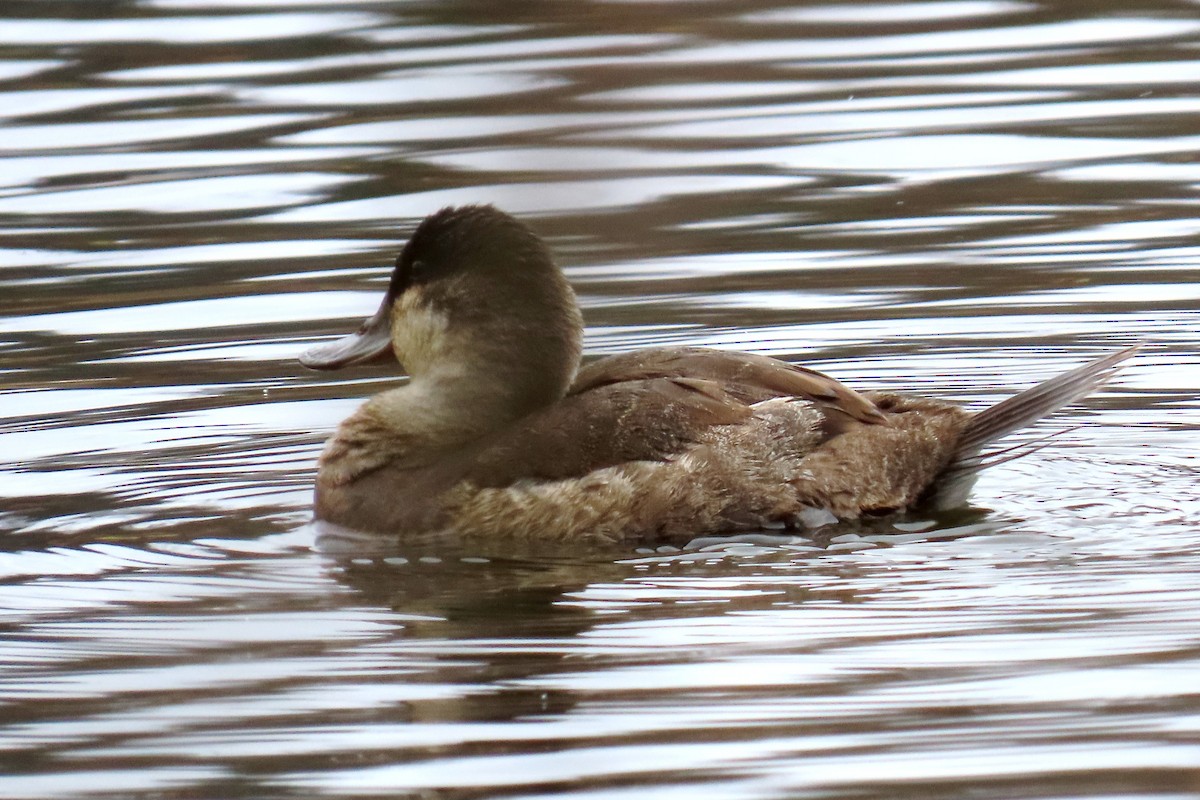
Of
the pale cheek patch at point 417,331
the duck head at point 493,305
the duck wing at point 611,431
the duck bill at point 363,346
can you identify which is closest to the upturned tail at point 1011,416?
the duck wing at point 611,431

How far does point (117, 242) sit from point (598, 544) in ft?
14.0

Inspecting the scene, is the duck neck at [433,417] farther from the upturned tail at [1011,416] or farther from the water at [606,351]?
the upturned tail at [1011,416]

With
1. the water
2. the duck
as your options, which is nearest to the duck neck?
the duck

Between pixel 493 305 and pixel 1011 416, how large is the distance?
4.57ft

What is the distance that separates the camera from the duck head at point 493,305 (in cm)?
622

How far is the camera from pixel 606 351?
806 centimetres

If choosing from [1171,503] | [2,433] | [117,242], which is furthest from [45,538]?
[117,242]

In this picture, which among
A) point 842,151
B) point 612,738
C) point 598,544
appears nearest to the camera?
point 612,738

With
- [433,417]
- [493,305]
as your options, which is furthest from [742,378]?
[433,417]

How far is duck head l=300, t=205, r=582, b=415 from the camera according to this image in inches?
245

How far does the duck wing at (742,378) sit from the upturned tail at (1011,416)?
0.80 feet

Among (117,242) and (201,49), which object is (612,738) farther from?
(201,49)

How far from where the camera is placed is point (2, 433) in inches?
291

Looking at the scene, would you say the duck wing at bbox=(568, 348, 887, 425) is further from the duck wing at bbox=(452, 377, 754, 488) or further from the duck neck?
the duck neck
